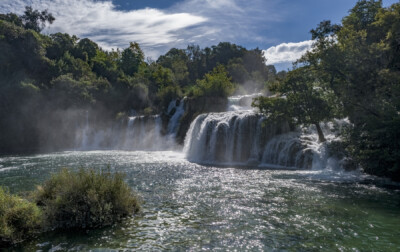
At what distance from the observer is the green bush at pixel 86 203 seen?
1037cm

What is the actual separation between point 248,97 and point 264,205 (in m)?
33.0

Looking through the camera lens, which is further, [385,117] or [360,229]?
[385,117]

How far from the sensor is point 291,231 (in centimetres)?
1011

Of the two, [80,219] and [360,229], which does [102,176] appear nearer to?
[80,219]

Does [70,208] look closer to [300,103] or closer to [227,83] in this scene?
[300,103]

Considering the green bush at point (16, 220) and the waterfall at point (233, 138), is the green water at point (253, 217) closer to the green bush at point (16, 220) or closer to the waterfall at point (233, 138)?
the green bush at point (16, 220)

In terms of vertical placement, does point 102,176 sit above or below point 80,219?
above

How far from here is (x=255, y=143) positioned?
29.0 metres

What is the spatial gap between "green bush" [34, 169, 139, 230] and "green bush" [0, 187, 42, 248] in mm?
434

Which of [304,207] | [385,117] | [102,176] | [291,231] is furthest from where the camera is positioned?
[385,117]

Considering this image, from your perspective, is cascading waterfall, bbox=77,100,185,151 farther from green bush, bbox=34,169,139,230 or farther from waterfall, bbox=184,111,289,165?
green bush, bbox=34,169,139,230

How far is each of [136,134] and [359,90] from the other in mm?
33920

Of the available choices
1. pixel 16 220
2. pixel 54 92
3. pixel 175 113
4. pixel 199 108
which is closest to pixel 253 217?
pixel 16 220

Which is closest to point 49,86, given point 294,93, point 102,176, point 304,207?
point 294,93
